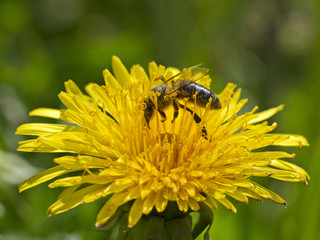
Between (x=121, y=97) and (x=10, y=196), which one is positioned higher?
(x=121, y=97)

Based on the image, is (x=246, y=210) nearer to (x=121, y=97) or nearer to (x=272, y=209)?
(x=272, y=209)

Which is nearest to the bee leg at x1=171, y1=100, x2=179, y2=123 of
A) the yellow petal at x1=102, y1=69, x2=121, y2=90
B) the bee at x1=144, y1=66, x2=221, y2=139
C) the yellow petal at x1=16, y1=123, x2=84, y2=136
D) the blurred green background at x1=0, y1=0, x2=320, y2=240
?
the bee at x1=144, y1=66, x2=221, y2=139

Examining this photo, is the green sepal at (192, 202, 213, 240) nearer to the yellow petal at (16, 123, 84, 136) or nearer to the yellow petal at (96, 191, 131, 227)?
the yellow petal at (96, 191, 131, 227)

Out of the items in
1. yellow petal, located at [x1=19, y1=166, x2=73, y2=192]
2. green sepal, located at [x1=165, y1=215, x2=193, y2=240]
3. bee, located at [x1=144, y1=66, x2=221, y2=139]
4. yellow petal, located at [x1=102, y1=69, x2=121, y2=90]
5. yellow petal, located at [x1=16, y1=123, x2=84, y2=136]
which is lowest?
yellow petal, located at [x1=19, y1=166, x2=73, y2=192]

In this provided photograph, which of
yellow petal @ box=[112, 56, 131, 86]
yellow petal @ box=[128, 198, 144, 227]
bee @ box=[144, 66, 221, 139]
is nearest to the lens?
yellow petal @ box=[128, 198, 144, 227]

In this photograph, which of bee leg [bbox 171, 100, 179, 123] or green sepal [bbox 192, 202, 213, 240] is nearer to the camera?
green sepal [bbox 192, 202, 213, 240]

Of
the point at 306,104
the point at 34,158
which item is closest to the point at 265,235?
the point at 306,104
